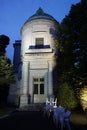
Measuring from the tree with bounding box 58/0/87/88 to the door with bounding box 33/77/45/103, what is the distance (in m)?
4.50

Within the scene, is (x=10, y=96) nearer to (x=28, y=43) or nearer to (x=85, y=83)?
(x=28, y=43)

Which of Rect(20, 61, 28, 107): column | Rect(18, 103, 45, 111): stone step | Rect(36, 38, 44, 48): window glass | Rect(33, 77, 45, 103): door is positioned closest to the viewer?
Rect(18, 103, 45, 111): stone step

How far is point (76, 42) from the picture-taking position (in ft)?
64.3

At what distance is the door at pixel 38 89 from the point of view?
26.0 meters

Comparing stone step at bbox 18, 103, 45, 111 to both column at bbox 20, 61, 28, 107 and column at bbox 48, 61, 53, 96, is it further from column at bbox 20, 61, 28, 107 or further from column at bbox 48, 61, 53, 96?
column at bbox 48, 61, 53, 96

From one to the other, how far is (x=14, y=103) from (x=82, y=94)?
1048 centimetres

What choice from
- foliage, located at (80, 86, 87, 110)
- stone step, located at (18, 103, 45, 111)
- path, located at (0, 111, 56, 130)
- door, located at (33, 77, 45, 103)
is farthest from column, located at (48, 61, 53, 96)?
path, located at (0, 111, 56, 130)

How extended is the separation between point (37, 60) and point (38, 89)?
11.1 feet

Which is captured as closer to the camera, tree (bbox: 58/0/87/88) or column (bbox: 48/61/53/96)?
tree (bbox: 58/0/87/88)

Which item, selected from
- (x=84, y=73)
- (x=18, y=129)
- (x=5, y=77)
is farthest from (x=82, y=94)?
(x=18, y=129)

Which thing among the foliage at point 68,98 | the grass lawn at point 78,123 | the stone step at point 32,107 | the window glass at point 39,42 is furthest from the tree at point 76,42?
the window glass at point 39,42

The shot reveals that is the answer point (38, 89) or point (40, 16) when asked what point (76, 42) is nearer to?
point (38, 89)

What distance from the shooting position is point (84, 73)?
1775 cm

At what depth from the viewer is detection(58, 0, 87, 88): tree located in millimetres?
17977
